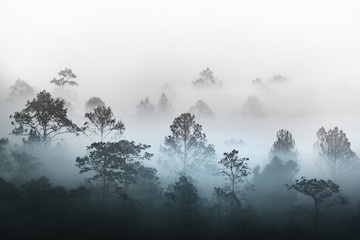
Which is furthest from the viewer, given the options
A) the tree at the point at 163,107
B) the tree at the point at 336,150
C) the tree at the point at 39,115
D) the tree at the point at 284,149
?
the tree at the point at 163,107

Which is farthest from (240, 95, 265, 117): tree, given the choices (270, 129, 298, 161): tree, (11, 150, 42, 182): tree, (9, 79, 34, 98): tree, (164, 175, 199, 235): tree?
(11, 150, 42, 182): tree

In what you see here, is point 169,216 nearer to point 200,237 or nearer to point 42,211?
point 200,237

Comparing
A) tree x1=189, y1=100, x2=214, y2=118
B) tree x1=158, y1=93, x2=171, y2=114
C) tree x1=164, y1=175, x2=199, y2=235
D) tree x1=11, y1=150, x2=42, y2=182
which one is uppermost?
tree x1=158, y1=93, x2=171, y2=114

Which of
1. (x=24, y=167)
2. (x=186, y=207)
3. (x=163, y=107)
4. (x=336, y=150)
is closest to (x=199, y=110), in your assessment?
(x=163, y=107)

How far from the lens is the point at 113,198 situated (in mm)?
59312

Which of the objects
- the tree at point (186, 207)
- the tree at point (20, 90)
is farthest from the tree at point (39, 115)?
the tree at point (20, 90)

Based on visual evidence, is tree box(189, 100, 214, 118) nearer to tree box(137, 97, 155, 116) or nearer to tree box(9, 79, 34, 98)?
tree box(137, 97, 155, 116)

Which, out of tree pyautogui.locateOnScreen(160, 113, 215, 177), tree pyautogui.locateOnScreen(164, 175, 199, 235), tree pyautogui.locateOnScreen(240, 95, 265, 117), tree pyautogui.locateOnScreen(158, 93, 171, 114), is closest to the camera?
tree pyautogui.locateOnScreen(164, 175, 199, 235)

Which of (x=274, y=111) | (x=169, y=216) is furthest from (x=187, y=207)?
(x=274, y=111)

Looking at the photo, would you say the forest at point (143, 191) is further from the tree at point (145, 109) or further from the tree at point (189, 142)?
the tree at point (145, 109)

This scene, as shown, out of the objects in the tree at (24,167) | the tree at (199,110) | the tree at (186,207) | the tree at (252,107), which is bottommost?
the tree at (186,207)

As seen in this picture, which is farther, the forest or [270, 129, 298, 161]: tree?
[270, 129, 298, 161]: tree

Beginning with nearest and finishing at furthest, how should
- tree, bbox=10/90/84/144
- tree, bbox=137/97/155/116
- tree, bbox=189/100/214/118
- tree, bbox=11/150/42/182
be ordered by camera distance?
tree, bbox=11/150/42/182 → tree, bbox=10/90/84/144 → tree, bbox=189/100/214/118 → tree, bbox=137/97/155/116

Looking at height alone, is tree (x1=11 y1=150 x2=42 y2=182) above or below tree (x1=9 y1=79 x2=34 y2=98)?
below
